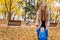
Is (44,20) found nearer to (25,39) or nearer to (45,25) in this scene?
(45,25)

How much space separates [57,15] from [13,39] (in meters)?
39.2

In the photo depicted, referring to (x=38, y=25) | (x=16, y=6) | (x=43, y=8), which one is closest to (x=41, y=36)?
(x=38, y=25)

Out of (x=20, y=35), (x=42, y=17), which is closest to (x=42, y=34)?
(x=42, y=17)

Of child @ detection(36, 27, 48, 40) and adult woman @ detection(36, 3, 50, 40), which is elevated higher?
adult woman @ detection(36, 3, 50, 40)

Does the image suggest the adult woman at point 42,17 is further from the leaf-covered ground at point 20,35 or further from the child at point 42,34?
the leaf-covered ground at point 20,35

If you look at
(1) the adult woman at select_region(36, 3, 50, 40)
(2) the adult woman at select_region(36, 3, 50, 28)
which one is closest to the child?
(1) the adult woman at select_region(36, 3, 50, 40)

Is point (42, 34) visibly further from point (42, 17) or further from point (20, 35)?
point (20, 35)

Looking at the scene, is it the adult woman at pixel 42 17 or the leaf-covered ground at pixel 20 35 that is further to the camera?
the leaf-covered ground at pixel 20 35

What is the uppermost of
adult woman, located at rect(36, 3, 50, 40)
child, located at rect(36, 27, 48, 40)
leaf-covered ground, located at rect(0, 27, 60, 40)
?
adult woman, located at rect(36, 3, 50, 40)

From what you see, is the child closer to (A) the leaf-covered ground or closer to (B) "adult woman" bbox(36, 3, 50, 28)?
(B) "adult woman" bbox(36, 3, 50, 28)

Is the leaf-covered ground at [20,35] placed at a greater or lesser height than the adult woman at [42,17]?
lesser

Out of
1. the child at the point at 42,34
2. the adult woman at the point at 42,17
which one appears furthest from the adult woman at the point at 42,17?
the child at the point at 42,34

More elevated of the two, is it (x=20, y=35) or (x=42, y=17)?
(x=42, y=17)

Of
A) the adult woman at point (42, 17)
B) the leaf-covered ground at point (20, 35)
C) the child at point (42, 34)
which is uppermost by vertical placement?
the adult woman at point (42, 17)
